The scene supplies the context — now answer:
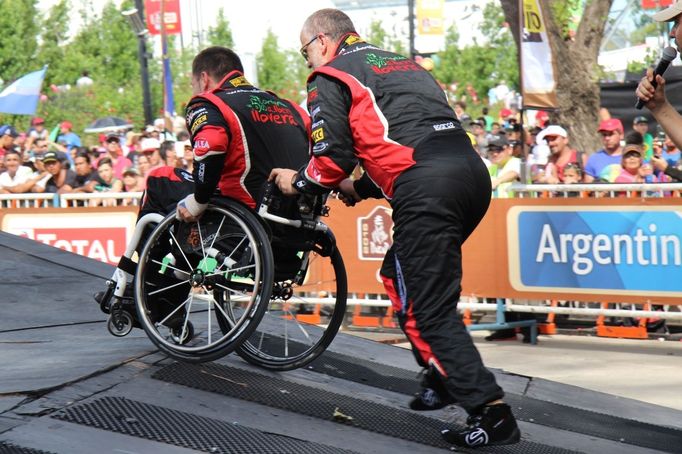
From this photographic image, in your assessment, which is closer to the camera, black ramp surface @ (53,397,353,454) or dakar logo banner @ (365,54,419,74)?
black ramp surface @ (53,397,353,454)

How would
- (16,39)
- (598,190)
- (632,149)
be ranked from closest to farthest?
1. (598,190)
2. (632,149)
3. (16,39)

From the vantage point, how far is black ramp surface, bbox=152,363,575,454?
437 cm

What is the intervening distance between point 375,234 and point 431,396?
5.74m

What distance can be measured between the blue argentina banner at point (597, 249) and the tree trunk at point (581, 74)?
20.2 feet

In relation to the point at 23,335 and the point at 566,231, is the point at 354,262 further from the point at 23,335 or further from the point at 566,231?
the point at 23,335

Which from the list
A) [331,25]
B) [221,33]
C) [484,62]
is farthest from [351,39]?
[221,33]

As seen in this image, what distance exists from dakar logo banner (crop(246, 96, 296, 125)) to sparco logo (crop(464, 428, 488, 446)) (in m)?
1.80

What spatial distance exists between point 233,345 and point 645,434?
2025 millimetres

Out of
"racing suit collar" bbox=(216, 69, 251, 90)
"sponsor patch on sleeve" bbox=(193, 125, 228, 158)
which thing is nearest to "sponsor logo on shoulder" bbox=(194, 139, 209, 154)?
"sponsor patch on sleeve" bbox=(193, 125, 228, 158)

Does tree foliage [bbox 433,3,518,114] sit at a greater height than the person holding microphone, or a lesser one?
greater

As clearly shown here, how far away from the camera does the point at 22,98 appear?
16953 mm

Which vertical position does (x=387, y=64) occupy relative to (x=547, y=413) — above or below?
above

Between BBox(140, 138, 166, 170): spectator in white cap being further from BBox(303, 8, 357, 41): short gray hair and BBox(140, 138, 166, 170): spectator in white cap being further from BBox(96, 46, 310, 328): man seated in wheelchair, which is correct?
BBox(303, 8, 357, 41): short gray hair

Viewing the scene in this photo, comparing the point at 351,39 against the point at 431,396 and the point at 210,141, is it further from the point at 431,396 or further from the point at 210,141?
the point at 431,396
